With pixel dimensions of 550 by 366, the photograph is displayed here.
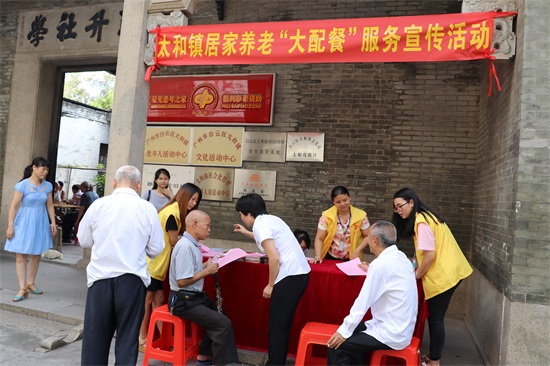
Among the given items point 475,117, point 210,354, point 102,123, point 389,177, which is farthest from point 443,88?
point 102,123

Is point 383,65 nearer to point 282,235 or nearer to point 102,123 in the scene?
point 282,235

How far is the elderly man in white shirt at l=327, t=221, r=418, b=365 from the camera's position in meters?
3.14

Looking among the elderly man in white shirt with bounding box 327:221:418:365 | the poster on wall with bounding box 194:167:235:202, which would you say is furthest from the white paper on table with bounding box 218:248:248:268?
the poster on wall with bounding box 194:167:235:202

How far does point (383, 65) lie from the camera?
22.8 ft

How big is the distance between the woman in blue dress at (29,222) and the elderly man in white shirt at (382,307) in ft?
13.7

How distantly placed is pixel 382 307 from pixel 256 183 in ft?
14.3

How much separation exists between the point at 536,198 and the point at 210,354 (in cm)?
312

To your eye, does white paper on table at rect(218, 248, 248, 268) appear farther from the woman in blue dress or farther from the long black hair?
the woman in blue dress

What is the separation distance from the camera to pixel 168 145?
7.86m

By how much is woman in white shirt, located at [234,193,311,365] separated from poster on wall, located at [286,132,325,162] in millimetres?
3425

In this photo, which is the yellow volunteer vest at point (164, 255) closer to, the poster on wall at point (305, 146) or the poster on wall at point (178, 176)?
the poster on wall at point (305, 146)

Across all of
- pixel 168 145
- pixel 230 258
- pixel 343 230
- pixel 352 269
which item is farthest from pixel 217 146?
pixel 352 269

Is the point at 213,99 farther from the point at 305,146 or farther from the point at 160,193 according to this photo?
the point at 160,193

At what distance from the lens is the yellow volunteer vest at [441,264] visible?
12.9 ft
